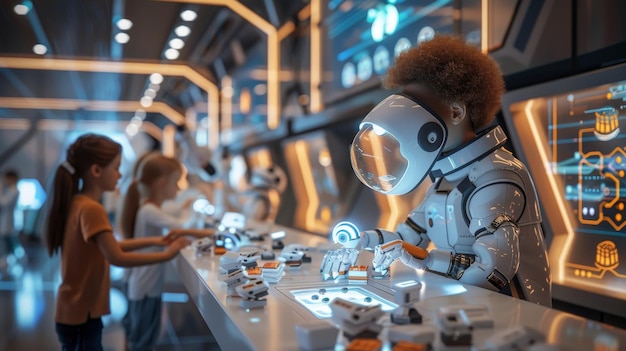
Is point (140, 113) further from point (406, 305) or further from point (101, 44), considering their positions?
point (406, 305)

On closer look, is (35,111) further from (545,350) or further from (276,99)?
(545,350)

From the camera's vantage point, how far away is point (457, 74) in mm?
1844

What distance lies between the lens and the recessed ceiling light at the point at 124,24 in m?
4.05

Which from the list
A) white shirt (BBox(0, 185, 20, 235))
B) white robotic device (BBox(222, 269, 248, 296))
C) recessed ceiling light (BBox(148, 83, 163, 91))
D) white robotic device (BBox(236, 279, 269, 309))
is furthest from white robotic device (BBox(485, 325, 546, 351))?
white shirt (BBox(0, 185, 20, 235))

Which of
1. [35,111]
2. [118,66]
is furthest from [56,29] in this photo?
[35,111]

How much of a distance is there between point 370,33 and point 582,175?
7.58 ft

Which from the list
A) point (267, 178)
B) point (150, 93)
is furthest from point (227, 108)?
point (267, 178)

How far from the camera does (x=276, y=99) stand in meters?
6.81

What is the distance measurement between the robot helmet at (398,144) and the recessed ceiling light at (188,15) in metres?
2.90

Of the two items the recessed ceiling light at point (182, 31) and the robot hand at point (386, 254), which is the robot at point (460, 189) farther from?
the recessed ceiling light at point (182, 31)

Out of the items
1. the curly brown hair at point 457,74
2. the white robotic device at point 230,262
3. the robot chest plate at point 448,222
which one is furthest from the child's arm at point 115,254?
the curly brown hair at point 457,74

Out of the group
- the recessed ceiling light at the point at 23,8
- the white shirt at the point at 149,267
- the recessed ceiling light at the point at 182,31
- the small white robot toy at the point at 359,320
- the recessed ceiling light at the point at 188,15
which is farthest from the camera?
the recessed ceiling light at the point at 182,31

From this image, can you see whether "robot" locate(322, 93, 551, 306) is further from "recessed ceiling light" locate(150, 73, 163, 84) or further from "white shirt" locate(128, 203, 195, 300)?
"recessed ceiling light" locate(150, 73, 163, 84)

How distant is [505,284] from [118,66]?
4436mm
